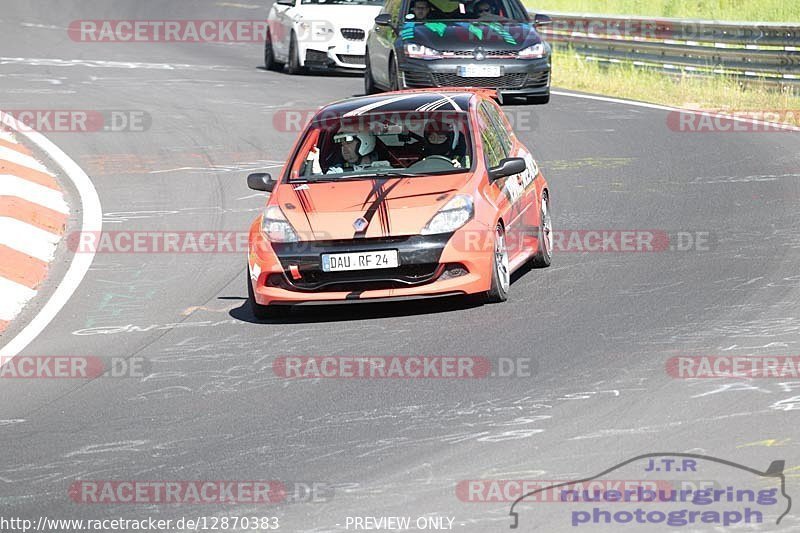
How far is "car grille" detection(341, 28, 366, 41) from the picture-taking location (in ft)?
82.6

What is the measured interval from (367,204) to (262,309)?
100 cm

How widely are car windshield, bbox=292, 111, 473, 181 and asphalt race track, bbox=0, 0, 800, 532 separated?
108cm

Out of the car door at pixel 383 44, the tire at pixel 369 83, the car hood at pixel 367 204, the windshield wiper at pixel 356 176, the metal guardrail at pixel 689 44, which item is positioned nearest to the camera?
the car hood at pixel 367 204

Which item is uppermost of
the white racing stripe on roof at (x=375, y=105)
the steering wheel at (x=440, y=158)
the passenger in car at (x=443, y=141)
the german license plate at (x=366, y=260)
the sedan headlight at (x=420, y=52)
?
the white racing stripe on roof at (x=375, y=105)

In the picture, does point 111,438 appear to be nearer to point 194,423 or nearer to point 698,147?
point 194,423

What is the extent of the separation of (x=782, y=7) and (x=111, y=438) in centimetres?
2630

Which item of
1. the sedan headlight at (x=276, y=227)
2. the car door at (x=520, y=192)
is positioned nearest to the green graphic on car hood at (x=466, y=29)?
the car door at (x=520, y=192)

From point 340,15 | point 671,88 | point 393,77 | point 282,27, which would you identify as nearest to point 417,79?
point 393,77

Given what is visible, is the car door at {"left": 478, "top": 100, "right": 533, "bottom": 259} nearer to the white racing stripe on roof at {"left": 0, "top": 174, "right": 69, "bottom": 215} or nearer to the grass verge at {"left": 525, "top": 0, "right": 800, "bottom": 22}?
the white racing stripe on roof at {"left": 0, "top": 174, "right": 69, "bottom": 215}

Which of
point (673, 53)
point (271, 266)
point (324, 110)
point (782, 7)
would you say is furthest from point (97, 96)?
point (782, 7)

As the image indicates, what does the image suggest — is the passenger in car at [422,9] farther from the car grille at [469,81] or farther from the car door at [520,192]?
the car door at [520,192]

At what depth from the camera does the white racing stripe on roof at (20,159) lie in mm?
16812

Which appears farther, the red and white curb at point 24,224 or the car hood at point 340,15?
the car hood at point 340,15

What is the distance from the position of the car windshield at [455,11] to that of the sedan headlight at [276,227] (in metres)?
10.9
